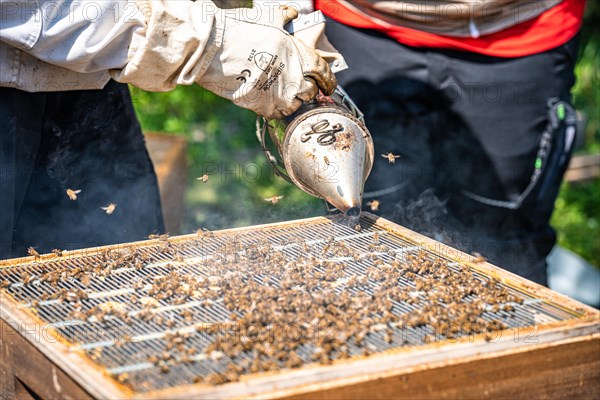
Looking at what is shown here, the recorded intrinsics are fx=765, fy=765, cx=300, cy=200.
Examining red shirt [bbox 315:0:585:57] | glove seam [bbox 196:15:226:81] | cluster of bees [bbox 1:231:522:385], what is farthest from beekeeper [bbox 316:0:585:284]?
cluster of bees [bbox 1:231:522:385]

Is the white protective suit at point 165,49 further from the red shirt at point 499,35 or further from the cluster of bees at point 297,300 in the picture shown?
the red shirt at point 499,35

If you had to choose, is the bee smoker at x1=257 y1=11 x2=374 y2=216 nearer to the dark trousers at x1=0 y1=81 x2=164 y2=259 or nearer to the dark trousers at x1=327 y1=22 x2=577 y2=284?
the dark trousers at x1=0 y1=81 x2=164 y2=259

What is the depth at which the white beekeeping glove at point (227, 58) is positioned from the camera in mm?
3369

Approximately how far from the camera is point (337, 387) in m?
2.29

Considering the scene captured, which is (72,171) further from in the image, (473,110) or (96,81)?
(473,110)

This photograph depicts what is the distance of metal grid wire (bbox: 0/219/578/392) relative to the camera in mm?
2404

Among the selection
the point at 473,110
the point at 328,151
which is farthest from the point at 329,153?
the point at 473,110

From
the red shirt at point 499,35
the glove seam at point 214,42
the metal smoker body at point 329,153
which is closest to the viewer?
the metal smoker body at point 329,153

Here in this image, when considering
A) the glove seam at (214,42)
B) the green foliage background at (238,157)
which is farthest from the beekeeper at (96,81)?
the green foliage background at (238,157)

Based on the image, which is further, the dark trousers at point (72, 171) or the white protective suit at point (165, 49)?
the dark trousers at point (72, 171)

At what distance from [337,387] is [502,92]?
3539mm

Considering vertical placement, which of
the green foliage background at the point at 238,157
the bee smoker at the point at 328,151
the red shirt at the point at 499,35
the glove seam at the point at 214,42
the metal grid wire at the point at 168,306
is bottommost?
the green foliage background at the point at 238,157

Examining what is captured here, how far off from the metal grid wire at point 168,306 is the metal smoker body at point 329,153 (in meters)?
0.28

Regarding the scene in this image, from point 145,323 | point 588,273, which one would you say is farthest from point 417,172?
point 145,323
